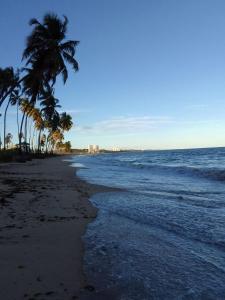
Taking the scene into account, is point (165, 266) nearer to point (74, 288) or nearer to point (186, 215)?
point (74, 288)

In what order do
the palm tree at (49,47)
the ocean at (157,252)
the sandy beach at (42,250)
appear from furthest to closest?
the palm tree at (49,47), the ocean at (157,252), the sandy beach at (42,250)

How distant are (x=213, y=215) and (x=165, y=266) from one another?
13.5ft

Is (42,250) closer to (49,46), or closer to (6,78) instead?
(49,46)

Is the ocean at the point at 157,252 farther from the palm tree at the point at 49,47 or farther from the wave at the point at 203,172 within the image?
the palm tree at the point at 49,47

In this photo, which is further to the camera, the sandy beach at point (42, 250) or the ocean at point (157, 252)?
the ocean at point (157, 252)

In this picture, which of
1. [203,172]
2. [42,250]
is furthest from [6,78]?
[42,250]

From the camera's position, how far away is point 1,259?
14.8 ft

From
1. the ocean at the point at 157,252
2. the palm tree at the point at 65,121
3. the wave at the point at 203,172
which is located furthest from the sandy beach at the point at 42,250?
the palm tree at the point at 65,121

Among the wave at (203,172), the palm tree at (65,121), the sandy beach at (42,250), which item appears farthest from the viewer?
the palm tree at (65,121)

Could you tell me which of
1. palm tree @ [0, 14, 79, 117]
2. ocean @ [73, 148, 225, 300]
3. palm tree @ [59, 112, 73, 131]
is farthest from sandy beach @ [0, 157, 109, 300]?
palm tree @ [59, 112, 73, 131]

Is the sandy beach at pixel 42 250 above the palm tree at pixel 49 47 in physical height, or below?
below

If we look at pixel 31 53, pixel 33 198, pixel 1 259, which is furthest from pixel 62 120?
pixel 1 259

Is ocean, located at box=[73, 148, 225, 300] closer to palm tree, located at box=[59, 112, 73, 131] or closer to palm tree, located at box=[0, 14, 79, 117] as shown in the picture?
palm tree, located at box=[0, 14, 79, 117]

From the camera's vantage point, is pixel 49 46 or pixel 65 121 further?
pixel 65 121
